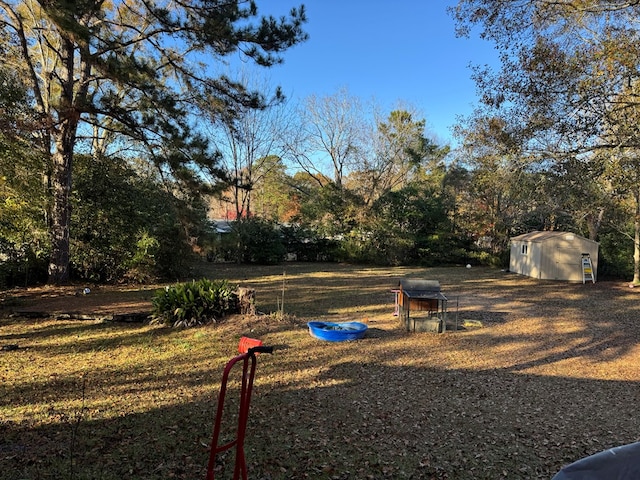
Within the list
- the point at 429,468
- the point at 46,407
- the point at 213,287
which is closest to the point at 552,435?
the point at 429,468

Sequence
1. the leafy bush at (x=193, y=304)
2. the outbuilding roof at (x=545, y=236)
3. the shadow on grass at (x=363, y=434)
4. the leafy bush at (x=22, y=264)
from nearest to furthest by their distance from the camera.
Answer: the shadow on grass at (x=363, y=434), the leafy bush at (x=193, y=304), the leafy bush at (x=22, y=264), the outbuilding roof at (x=545, y=236)

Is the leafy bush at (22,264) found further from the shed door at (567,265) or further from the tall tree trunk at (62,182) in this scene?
the shed door at (567,265)

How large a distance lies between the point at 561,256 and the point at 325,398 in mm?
14701

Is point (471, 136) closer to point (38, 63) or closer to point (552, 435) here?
point (552, 435)

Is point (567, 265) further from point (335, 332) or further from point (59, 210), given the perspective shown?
point (59, 210)

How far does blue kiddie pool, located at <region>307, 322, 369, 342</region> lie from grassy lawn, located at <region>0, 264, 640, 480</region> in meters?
0.17

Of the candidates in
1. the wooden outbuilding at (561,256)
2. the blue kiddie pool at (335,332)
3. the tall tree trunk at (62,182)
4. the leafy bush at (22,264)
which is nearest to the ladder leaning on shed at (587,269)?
the wooden outbuilding at (561,256)

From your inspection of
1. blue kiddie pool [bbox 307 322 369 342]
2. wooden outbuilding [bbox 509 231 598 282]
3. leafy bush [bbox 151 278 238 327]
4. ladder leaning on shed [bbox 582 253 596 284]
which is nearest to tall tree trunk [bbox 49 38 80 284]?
leafy bush [bbox 151 278 238 327]

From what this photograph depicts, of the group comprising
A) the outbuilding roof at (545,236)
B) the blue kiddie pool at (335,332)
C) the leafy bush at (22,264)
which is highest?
the outbuilding roof at (545,236)

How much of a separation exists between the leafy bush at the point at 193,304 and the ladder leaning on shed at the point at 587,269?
44.2 ft

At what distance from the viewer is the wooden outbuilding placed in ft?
51.0

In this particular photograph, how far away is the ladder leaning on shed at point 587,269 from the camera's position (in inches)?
599

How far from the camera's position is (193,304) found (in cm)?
765

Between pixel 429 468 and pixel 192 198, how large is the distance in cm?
813
